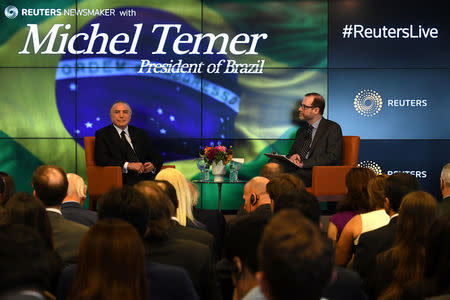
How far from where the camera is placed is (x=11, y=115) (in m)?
7.82

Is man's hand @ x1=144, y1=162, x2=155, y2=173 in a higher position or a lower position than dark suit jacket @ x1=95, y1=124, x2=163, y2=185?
lower

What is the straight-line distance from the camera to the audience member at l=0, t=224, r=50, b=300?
4.90ft

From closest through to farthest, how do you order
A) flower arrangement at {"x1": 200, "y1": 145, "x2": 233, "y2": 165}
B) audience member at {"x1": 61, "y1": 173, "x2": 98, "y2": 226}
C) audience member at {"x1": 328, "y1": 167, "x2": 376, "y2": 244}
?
audience member at {"x1": 61, "y1": 173, "x2": 98, "y2": 226} < audience member at {"x1": 328, "y1": 167, "x2": 376, "y2": 244} < flower arrangement at {"x1": 200, "y1": 145, "x2": 233, "y2": 165}

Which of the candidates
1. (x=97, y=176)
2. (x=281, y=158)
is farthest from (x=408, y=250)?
(x=97, y=176)

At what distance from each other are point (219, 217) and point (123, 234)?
89.8 inches

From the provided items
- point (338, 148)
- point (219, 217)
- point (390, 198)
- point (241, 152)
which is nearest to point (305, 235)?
point (390, 198)

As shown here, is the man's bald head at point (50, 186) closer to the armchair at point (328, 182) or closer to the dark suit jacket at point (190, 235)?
the dark suit jacket at point (190, 235)

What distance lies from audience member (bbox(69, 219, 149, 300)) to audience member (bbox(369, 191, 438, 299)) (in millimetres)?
1232

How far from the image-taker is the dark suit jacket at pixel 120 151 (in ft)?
22.5

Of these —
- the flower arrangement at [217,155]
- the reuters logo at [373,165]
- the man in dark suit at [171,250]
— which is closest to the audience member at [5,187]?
the man in dark suit at [171,250]

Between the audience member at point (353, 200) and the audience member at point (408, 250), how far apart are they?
1.32m

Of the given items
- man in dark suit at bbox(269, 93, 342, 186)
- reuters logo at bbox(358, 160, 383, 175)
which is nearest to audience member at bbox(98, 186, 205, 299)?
man in dark suit at bbox(269, 93, 342, 186)

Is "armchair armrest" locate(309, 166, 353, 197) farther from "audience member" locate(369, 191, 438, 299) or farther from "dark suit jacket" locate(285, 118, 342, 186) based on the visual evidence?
"audience member" locate(369, 191, 438, 299)

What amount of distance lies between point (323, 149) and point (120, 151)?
2346 mm
